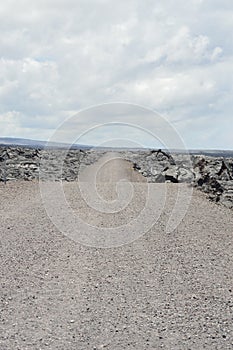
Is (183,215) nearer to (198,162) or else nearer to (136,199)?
(136,199)

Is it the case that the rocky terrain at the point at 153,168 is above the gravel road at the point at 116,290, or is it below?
above

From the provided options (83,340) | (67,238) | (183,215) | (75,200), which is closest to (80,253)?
(67,238)

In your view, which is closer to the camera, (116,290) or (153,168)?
(116,290)

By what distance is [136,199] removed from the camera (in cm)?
1862

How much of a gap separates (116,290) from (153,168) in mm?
23640

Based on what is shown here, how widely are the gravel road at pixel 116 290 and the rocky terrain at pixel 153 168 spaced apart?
8249mm

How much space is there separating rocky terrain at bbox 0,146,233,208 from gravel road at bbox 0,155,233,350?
825 cm

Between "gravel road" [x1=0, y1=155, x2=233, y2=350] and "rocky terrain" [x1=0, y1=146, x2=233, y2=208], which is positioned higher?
"rocky terrain" [x1=0, y1=146, x2=233, y2=208]

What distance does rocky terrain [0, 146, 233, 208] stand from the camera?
22.3 meters

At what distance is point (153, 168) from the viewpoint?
31.0 m

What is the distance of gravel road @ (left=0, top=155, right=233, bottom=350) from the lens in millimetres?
5754

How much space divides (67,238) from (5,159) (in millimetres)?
16352

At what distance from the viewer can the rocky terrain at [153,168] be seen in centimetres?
2230

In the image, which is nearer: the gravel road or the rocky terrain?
the gravel road
